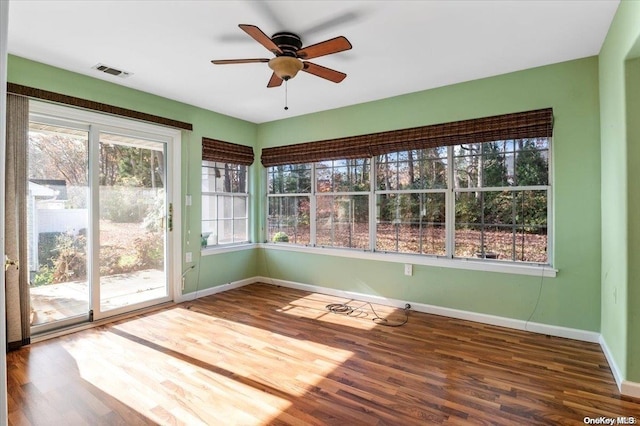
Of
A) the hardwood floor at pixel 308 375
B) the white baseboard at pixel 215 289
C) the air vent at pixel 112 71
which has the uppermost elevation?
the air vent at pixel 112 71

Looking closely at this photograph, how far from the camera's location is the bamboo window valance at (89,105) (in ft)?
9.75

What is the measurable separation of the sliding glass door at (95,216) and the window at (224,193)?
0.55 m

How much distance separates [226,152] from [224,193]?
60 cm

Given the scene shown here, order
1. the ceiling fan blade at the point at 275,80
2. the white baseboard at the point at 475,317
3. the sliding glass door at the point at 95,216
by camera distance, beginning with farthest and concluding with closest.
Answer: the sliding glass door at the point at 95,216 < the white baseboard at the point at 475,317 < the ceiling fan blade at the point at 275,80

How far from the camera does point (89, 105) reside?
3402 mm

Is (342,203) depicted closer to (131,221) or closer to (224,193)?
(224,193)

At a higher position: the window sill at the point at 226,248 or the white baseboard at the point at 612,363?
the window sill at the point at 226,248

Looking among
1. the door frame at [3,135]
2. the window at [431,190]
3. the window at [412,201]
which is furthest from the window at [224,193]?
the door frame at [3,135]

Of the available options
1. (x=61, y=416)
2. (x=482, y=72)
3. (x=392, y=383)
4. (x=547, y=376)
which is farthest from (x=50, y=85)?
(x=547, y=376)

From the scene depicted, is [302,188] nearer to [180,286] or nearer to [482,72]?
[180,286]

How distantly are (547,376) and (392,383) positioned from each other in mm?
1149

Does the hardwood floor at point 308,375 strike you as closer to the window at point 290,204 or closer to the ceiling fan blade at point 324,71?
the window at point 290,204

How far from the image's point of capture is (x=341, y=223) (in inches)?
185

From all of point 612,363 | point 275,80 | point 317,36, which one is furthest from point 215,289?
point 612,363
